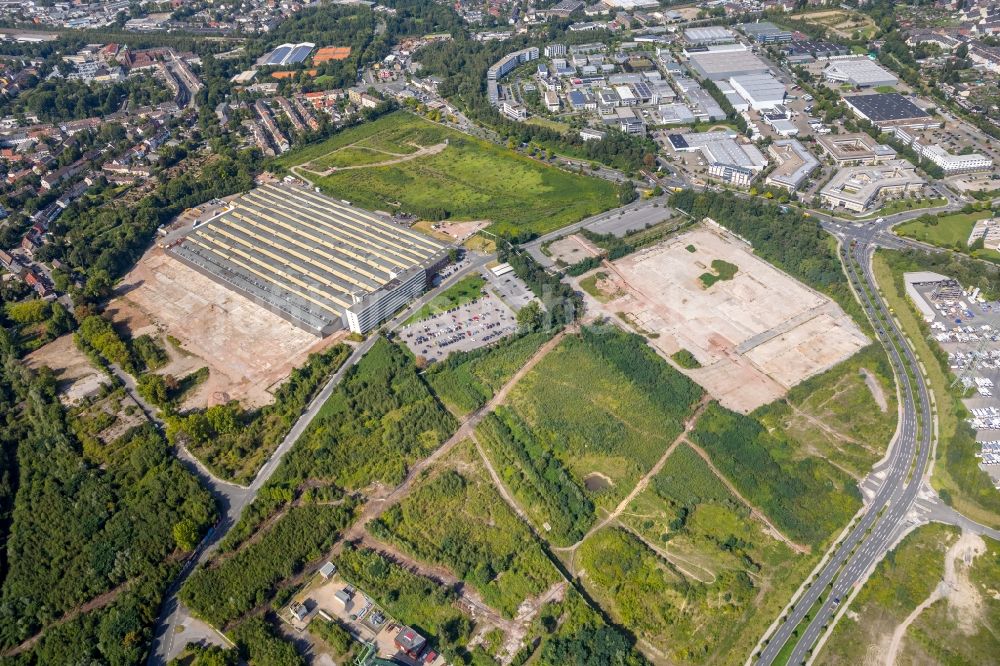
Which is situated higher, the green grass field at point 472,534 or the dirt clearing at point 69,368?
the green grass field at point 472,534

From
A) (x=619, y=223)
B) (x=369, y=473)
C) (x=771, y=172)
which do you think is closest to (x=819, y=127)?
(x=771, y=172)

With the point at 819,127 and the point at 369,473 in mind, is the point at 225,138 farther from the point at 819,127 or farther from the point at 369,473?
the point at 819,127

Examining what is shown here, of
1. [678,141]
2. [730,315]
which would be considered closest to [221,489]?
[730,315]

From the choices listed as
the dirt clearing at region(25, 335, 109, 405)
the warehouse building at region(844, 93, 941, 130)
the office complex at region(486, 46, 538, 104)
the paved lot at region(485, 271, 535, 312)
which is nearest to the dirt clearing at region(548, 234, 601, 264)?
the paved lot at region(485, 271, 535, 312)

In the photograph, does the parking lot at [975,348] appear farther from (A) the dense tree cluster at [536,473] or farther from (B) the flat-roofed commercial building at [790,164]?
(A) the dense tree cluster at [536,473]

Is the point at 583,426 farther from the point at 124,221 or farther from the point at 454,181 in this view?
the point at 124,221

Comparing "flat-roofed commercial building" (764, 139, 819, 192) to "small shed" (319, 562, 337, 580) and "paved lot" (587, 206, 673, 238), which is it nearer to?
"paved lot" (587, 206, 673, 238)

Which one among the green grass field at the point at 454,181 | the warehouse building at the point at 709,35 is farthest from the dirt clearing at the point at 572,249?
the warehouse building at the point at 709,35
